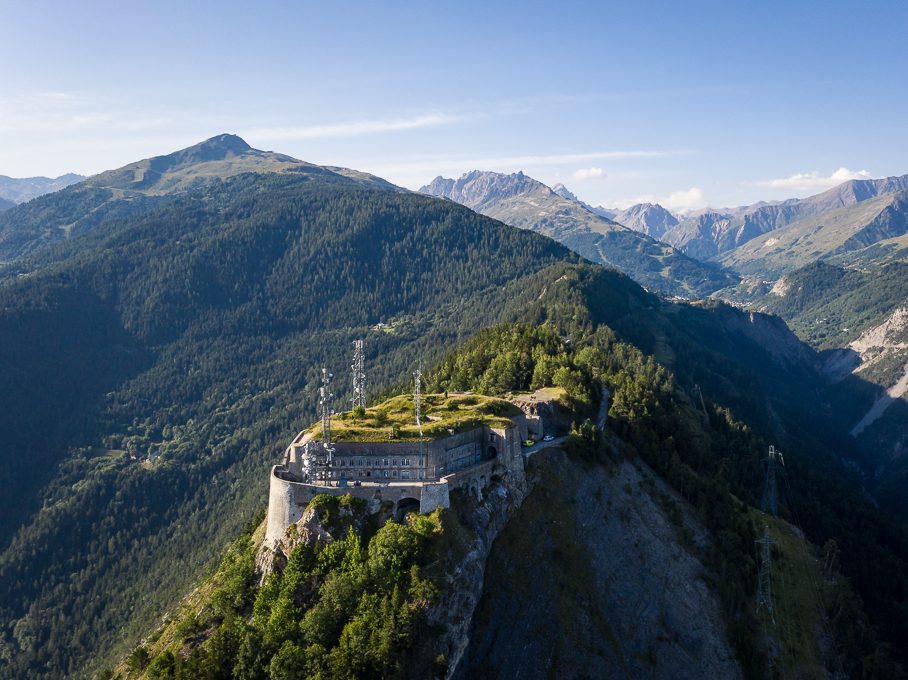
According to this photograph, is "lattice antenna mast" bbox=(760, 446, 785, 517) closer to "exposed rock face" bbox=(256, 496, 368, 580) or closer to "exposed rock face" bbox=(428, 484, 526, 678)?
"exposed rock face" bbox=(428, 484, 526, 678)

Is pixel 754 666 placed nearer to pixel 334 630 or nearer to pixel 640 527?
pixel 640 527

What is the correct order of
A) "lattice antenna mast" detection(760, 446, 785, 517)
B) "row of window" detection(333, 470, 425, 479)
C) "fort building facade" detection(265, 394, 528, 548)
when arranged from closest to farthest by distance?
"fort building facade" detection(265, 394, 528, 548) < "row of window" detection(333, 470, 425, 479) < "lattice antenna mast" detection(760, 446, 785, 517)

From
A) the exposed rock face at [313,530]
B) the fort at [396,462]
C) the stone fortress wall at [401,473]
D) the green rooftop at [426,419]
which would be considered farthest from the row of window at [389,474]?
the exposed rock face at [313,530]

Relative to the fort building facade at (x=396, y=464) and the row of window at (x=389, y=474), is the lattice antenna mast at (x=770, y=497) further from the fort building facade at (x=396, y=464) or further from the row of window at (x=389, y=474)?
the row of window at (x=389, y=474)

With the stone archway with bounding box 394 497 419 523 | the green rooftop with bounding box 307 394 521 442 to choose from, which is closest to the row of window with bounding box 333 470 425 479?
the green rooftop with bounding box 307 394 521 442

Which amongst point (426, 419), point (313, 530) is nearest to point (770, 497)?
point (426, 419)

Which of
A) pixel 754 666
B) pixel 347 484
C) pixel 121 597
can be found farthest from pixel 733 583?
pixel 121 597

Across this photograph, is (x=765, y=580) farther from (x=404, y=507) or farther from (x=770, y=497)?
(x=404, y=507)

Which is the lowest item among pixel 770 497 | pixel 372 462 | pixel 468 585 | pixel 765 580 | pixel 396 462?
pixel 765 580
